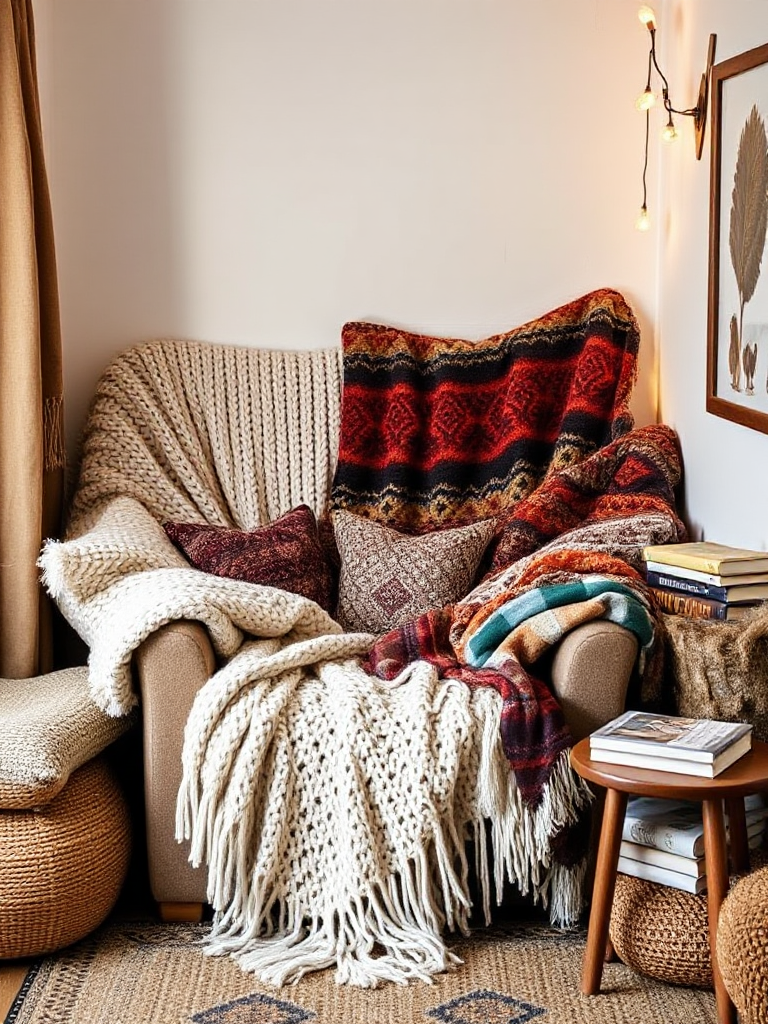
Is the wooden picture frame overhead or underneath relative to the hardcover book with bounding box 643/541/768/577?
overhead

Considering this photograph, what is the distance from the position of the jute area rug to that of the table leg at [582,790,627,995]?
4 centimetres

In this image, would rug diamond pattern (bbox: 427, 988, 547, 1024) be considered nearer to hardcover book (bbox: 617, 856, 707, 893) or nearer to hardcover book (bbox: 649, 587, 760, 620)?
hardcover book (bbox: 617, 856, 707, 893)

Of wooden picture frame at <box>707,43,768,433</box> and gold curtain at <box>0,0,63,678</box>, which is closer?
wooden picture frame at <box>707,43,768,433</box>

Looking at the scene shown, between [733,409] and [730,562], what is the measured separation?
0.39m

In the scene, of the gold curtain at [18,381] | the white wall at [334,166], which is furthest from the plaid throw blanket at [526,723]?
the white wall at [334,166]

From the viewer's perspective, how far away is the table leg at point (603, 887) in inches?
73.4

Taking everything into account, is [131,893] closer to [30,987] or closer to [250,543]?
[30,987]

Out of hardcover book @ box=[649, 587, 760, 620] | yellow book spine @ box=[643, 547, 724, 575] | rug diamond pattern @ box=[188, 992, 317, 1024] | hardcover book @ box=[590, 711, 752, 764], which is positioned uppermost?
yellow book spine @ box=[643, 547, 724, 575]

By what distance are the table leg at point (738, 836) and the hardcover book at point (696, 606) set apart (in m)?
0.41

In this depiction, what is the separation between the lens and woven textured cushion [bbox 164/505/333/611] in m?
2.73

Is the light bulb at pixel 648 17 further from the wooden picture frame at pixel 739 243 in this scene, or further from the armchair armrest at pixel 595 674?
the armchair armrest at pixel 595 674

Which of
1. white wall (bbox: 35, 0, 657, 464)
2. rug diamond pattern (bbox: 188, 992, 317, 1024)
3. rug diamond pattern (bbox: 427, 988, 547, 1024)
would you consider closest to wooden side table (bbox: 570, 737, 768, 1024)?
rug diamond pattern (bbox: 427, 988, 547, 1024)

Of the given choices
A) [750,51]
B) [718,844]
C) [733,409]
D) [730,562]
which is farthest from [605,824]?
[750,51]

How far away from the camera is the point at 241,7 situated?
318 centimetres
